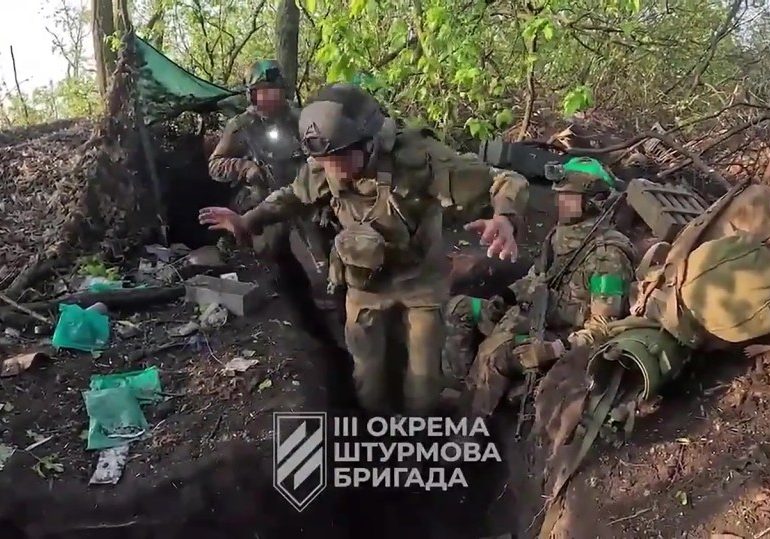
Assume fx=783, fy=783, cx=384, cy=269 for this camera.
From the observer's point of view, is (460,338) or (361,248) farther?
(460,338)

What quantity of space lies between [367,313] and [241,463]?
0.91 metres

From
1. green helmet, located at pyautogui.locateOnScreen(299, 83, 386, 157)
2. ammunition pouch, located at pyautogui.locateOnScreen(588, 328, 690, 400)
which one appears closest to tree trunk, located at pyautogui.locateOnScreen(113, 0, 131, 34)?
green helmet, located at pyautogui.locateOnScreen(299, 83, 386, 157)

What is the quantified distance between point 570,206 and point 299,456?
176 centimetres

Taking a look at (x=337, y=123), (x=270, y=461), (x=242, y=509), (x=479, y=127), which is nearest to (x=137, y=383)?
(x=270, y=461)

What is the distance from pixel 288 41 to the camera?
6.64 meters

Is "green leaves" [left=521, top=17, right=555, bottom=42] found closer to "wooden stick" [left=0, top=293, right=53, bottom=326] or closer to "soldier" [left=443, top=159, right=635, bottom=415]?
"soldier" [left=443, top=159, right=635, bottom=415]

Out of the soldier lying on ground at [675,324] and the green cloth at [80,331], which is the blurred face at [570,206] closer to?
the soldier lying on ground at [675,324]

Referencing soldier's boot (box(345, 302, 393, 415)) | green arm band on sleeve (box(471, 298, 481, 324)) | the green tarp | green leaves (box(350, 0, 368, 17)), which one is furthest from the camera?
the green tarp

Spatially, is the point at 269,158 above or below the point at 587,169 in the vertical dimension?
below

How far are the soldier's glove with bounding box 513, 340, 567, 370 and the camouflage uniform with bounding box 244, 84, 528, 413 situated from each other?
1.29 ft

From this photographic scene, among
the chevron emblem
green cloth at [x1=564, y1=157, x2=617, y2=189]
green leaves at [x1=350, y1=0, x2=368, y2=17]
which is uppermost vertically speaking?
green leaves at [x1=350, y1=0, x2=368, y2=17]

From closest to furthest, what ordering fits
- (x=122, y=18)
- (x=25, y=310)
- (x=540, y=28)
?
(x=540, y=28) < (x=25, y=310) < (x=122, y=18)

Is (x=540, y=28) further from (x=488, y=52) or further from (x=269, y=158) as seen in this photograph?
(x=269, y=158)

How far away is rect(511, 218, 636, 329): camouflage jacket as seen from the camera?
350 cm
